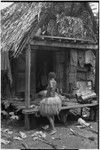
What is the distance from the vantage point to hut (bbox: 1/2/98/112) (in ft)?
32.4

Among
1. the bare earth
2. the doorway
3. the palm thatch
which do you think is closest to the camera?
the bare earth

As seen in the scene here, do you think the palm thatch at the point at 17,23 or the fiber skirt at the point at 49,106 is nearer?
the fiber skirt at the point at 49,106

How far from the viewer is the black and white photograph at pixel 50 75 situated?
9398mm

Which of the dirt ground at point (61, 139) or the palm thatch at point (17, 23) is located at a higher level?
the palm thatch at point (17, 23)

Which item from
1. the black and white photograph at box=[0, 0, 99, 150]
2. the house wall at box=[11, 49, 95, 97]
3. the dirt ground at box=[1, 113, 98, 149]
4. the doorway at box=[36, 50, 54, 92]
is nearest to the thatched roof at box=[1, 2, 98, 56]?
the black and white photograph at box=[0, 0, 99, 150]

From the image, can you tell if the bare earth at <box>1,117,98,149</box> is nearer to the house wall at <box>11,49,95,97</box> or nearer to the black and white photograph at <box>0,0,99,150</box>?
the black and white photograph at <box>0,0,99,150</box>

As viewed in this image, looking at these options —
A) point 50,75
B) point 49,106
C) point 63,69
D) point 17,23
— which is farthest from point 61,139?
point 63,69

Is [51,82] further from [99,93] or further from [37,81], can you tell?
[37,81]

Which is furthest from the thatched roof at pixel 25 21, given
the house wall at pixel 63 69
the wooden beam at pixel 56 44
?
the house wall at pixel 63 69

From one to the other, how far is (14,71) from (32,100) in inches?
77.1

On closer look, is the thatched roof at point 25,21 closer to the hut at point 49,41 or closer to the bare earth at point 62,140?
the hut at point 49,41

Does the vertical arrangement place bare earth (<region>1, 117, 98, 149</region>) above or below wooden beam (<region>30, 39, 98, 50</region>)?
below

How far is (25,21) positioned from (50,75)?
222 cm

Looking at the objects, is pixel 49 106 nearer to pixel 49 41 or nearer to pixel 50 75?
pixel 50 75
